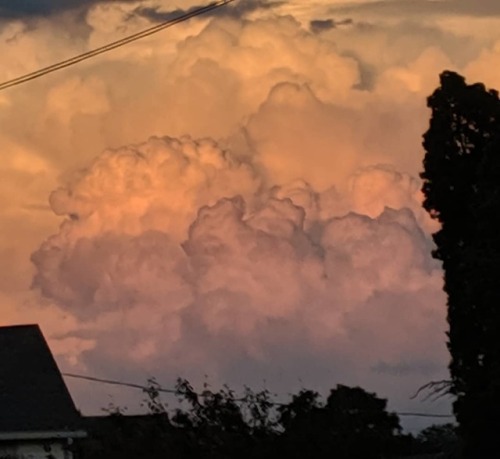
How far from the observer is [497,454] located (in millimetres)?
33438

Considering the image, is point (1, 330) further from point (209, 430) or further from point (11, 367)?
A: point (209, 430)

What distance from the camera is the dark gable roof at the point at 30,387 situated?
31109 mm

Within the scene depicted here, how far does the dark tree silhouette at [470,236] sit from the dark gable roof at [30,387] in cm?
888

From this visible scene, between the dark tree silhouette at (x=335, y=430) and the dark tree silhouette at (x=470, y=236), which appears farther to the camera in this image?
the dark tree silhouette at (x=335, y=430)

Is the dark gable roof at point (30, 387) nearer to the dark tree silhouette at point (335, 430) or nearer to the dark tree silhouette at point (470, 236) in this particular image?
the dark tree silhouette at point (335, 430)

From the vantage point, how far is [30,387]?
31.9m

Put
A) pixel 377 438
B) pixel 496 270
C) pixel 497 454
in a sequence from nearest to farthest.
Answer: pixel 496 270 → pixel 497 454 → pixel 377 438

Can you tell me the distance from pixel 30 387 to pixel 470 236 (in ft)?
35.7

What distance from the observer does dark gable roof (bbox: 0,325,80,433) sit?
3111 centimetres

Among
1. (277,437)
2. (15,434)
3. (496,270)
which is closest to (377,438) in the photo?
(277,437)

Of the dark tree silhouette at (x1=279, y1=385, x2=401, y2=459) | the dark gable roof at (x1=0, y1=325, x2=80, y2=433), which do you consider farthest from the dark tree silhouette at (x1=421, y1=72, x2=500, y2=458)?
the dark gable roof at (x1=0, y1=325, x2=80, y2=433)

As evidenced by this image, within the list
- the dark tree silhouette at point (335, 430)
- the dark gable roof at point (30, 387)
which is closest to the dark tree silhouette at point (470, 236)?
the dark tree silhouette at point (335, 430)

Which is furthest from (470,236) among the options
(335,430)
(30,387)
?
(30,387)

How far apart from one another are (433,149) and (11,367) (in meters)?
11.1
